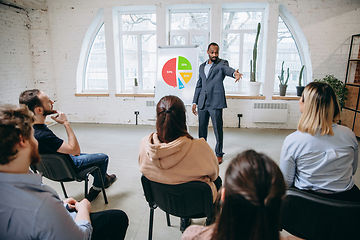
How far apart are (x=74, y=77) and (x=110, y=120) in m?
1.33

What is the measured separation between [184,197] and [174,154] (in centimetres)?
27

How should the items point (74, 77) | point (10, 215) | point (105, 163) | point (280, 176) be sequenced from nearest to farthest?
point (280, 176) → point (10, 215) → point (105, 163) → point (74, 77)

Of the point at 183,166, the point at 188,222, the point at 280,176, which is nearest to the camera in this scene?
the point at 280,176

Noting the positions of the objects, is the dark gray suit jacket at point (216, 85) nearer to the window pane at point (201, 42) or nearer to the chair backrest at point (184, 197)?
the chair backrest at point (184, 197)

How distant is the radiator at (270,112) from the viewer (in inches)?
193

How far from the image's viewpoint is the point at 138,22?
17.7ft

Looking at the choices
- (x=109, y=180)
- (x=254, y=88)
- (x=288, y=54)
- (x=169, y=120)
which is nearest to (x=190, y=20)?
(x=254, y=88)

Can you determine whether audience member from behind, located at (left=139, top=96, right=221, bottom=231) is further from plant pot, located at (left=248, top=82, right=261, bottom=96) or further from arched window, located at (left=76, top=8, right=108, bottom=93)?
arched window, located at (left=76, top=8, right=108, bottom=93)

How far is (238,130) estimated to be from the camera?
4.90 metres

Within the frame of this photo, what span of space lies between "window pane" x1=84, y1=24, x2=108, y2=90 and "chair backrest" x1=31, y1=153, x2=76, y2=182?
418 centimetres

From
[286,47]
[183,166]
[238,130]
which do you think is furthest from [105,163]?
[286,47]

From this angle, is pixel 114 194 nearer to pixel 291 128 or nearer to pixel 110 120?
pixel 110 120

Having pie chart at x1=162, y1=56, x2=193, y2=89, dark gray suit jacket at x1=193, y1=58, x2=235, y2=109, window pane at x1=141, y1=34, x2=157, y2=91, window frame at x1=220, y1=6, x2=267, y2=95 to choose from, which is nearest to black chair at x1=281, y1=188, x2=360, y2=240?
dark gray suit jacket at x1=193, y1=58, x2=235, y2=109

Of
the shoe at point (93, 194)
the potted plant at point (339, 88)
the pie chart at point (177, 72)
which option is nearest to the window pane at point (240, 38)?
the pie chart at point (177, 72)
